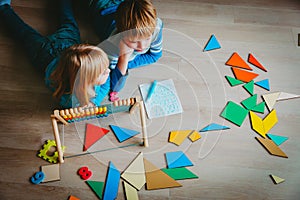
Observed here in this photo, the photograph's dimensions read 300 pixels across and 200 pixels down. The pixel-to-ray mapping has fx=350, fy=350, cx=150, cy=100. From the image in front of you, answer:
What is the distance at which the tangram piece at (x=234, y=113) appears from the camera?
123cm

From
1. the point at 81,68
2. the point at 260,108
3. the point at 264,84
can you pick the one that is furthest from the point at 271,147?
the point at 81,68

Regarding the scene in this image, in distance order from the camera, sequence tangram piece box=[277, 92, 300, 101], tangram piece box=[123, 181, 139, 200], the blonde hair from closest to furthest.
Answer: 1. the blonde hair
2. tangram piece box=[123, 181, 139, 200]
3. tangram piece box=[277, 92, 300, 101]

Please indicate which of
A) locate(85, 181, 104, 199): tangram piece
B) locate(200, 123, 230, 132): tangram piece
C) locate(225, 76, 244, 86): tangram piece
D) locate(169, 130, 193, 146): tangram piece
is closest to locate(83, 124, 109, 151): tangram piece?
locate(85, 181, 104, 199): tangram piece

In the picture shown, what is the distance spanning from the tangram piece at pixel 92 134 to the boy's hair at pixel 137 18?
0.34 meters

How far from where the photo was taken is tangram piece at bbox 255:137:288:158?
46.1 inches

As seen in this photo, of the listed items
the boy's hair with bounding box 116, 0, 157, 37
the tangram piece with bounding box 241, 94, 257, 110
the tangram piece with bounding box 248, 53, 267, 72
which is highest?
the boy's hair with bounding box 116, 0, 157, 37

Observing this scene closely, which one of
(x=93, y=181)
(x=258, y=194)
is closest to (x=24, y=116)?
(x=93, y=181)

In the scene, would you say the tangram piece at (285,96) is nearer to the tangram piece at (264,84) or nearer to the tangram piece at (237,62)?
the tangram piece at (264,84)

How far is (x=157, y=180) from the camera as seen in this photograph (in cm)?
110

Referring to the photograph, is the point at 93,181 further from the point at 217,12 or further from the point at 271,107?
the point at 217,12

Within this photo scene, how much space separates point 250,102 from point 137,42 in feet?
1.58

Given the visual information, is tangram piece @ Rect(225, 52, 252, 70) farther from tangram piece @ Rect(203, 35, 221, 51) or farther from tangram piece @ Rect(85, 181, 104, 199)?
tangram piece @ Rect(85, 181, 104, 199)

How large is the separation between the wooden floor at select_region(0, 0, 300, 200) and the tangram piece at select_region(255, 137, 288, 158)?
0.02 m

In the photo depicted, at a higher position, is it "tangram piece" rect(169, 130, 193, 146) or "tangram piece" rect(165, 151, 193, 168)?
"tangram piece" rect(169, 130, 193, 146)
